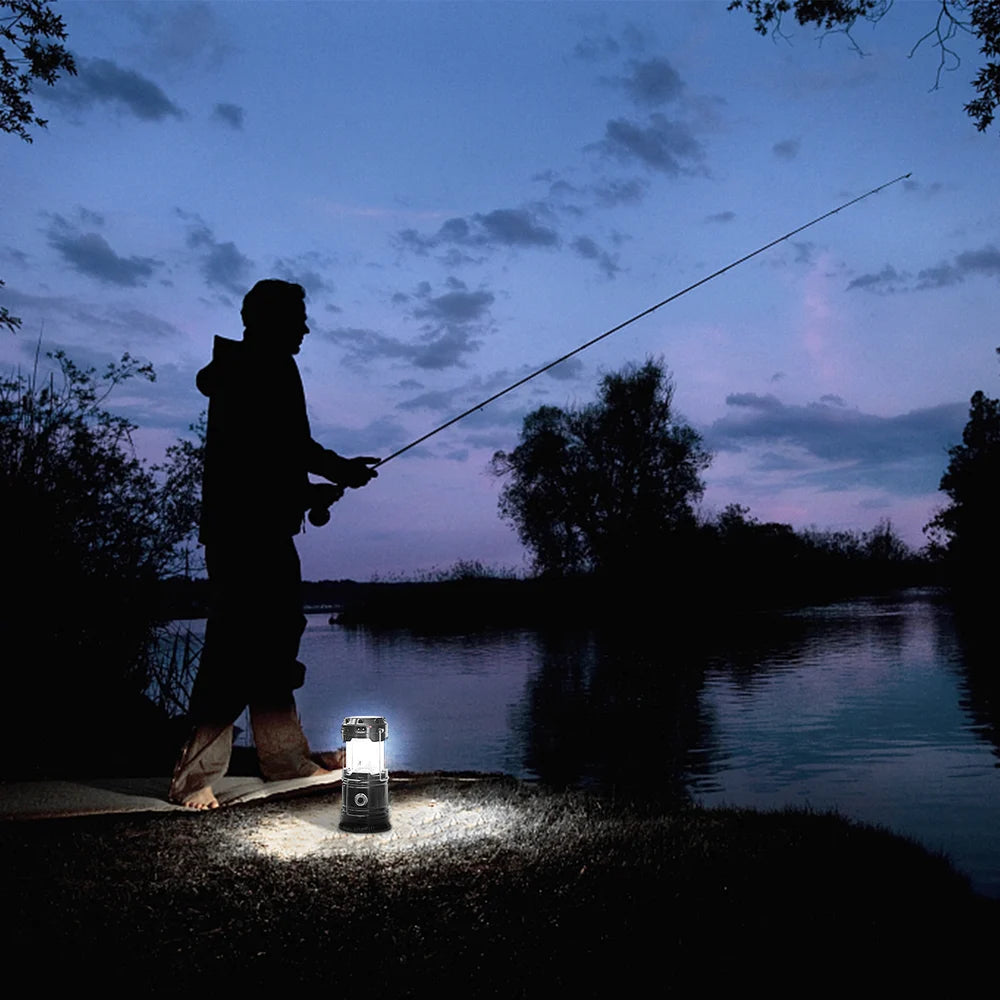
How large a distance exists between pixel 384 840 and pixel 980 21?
8.86 meters

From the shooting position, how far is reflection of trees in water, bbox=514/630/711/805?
11430 millimetres

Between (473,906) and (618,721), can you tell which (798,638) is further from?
(473,906)

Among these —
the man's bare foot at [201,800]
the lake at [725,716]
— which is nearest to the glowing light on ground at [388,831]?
the man's bare foot at [201,800]

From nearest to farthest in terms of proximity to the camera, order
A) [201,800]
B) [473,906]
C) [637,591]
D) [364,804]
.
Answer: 1. [473,906]
2. [364,804]
3. [201,800]
4. [637,591]

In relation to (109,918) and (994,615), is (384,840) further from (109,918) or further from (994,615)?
(994,615)

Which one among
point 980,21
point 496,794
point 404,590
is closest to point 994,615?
point 404,590

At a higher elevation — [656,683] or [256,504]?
[256,504]

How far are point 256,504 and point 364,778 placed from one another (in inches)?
72.5

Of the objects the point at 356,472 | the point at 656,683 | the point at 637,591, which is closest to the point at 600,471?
the point at 637,591

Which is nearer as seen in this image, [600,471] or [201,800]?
[201,800]

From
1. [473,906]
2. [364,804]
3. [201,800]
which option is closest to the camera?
[473,906]

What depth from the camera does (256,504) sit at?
6.25 m

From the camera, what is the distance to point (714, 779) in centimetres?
1144

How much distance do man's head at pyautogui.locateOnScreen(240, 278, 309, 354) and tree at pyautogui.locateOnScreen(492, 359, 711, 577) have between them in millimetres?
38704
